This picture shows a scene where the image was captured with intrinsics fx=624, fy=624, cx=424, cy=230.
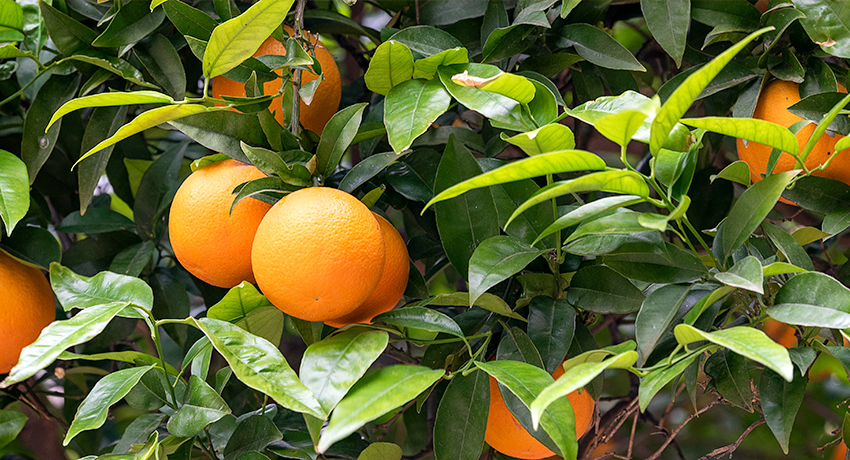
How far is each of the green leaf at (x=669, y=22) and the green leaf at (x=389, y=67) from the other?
28 centimetres

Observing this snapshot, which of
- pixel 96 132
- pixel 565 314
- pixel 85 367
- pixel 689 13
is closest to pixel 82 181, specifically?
pixel 96 132

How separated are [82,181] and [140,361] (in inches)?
9.1

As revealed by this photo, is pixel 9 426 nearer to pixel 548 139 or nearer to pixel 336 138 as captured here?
pixel 336 138

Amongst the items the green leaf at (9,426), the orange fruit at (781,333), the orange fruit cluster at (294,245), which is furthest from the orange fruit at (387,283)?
the orange fruit at (781,333)

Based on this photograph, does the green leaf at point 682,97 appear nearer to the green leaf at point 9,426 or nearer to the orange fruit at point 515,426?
the orange fruit at point 515,426

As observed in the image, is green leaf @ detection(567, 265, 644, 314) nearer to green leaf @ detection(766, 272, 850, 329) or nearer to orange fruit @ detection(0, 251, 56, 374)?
green leaf @ detection(766, 272, 850, 329)

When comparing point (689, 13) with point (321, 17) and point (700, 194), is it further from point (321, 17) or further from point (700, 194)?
point (321, 17)

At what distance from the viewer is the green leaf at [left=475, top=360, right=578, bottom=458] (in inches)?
19.6

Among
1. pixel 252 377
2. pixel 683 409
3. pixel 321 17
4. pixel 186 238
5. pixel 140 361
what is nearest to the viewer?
pixel 252 377

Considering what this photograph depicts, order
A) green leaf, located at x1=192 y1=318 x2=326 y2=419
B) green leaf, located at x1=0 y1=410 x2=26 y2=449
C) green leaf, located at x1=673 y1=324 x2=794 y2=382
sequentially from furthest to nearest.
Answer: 1. green leaf, located at x1=0 y1=410 x2=26 y2=449
2. green leaf, located at x1=192 y1=318 x2=326 y2=419
3. green leaf, located at x1=673 y1=324 x2=794 y2=382

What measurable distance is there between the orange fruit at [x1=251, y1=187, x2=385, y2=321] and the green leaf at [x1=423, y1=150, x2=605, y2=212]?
0.11 m

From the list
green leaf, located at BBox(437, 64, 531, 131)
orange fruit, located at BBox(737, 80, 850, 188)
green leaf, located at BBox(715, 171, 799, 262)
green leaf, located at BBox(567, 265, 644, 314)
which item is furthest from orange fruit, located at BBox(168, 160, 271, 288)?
orange fruit, located at BBox(737, 80, 850, 188)

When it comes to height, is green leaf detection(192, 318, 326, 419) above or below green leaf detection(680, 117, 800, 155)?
below

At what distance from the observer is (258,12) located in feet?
1.79
